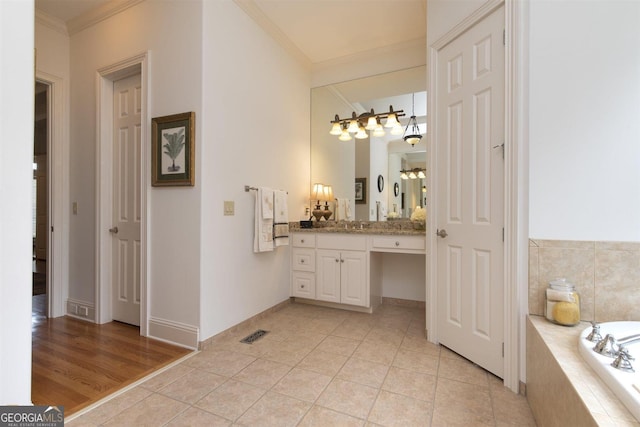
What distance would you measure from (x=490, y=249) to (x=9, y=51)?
2.37 meters

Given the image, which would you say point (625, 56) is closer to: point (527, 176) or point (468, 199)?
point (527, 176)

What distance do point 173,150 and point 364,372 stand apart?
2.10 meters

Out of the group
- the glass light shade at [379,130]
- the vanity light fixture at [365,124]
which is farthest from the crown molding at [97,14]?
the glass light shade at [379,130]

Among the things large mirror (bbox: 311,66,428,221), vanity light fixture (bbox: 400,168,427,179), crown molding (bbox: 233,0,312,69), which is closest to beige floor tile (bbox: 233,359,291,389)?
large mirror (bbox: 311,66,428,221)

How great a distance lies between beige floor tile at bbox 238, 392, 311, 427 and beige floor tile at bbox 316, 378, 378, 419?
12 centimetres

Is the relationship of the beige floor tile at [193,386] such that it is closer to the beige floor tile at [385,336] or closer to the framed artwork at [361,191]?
the beige floor tile at [385,336]

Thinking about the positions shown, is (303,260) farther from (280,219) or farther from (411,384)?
(411,384)

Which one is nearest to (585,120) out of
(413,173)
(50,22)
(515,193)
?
(515,193)

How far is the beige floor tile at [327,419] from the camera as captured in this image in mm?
1397

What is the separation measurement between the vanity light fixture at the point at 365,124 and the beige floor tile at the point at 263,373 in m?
2.57

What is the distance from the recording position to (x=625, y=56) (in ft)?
4.92

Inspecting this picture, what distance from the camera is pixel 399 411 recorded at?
1495 millimetres

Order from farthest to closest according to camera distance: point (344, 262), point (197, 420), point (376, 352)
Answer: point (344, 262) < point (376, 352) < point (197, 420)

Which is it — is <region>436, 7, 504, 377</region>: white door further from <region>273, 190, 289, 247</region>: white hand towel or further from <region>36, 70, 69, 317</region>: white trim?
<region>36, 70, 69, 317</region>: white trim
